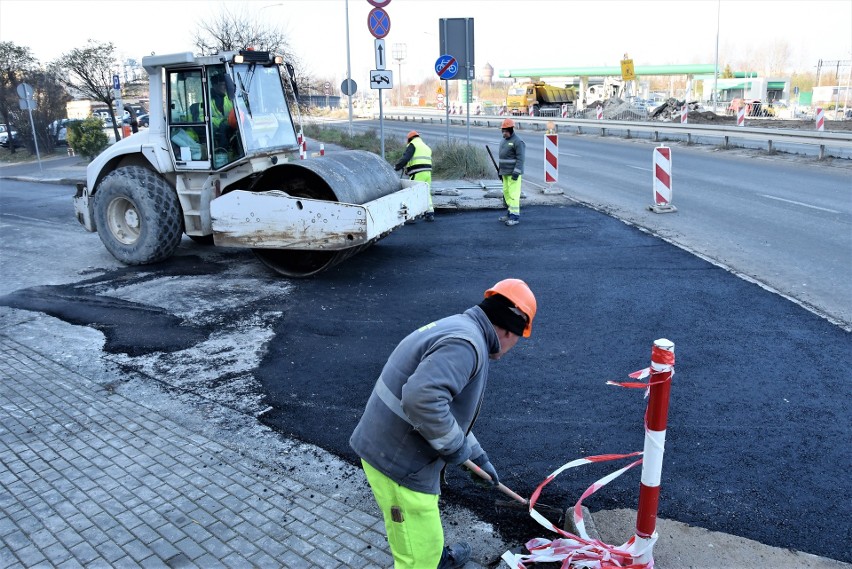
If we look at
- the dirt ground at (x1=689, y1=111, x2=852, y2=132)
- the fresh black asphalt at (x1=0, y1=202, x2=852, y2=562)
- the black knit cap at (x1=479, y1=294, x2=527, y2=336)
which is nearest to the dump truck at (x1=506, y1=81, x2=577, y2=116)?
the dirt ground at (x1=689, y1=111, x2=852, y2=132)

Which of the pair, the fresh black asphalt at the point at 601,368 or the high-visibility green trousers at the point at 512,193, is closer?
the fresh black asphalt at the point at 601,368

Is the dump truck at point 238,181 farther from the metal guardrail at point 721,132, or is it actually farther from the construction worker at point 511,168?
the metal guardrail at point 721,132

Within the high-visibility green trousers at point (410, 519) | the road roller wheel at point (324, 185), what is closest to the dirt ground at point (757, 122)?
the road roller wheel at point (324, 185)

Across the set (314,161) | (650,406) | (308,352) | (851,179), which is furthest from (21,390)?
(851,179)

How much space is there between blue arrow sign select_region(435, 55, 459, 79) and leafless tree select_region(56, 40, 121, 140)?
1968cm

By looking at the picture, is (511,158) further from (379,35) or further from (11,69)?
(11,69)

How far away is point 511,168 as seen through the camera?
11.2m

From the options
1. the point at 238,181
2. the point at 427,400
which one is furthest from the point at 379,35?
→ the point at 427,400

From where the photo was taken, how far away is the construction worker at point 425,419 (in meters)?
2.53

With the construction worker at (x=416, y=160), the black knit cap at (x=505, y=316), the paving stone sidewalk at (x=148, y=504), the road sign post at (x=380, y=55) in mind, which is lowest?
the paving stone sidewalk at (x=148, y=504)

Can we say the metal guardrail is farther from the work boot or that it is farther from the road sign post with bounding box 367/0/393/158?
the work boot

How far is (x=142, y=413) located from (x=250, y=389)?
821 mm

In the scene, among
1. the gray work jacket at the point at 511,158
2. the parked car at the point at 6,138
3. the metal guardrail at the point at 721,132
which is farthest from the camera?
the parked car at the point at 6,138

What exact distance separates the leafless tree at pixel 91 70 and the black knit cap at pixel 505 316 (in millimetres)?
31063
